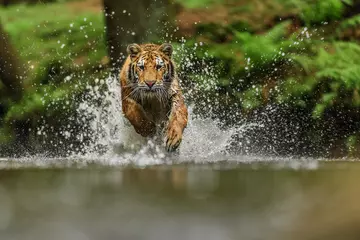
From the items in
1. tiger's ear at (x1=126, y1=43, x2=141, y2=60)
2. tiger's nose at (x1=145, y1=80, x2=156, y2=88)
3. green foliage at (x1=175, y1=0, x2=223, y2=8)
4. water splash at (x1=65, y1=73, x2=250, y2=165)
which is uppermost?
green foliage at (x1=175, y1=0, x2=223, y2=8)

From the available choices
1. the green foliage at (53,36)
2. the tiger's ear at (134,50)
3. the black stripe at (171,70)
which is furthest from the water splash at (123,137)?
the tiger's ear at (134,50)

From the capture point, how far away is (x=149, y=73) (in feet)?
16.2

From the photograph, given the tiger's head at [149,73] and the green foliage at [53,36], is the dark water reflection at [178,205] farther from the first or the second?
the green foliage at [53,36]

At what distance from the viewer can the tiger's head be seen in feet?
16.1

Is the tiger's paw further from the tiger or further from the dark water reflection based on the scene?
the dark water reflection

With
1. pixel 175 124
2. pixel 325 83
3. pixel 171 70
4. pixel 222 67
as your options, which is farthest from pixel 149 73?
pixel 325 83

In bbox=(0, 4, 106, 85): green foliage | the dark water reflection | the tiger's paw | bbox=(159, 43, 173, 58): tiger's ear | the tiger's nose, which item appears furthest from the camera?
bbox=(0, 4, 106, 85): green foliage

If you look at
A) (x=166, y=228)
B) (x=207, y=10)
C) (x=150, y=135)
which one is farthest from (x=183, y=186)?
(x=207, y=10)

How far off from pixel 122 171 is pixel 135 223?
0.64 m

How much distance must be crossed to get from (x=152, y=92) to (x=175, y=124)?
1.22 ft

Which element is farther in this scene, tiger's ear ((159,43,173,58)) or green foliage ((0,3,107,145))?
green foliage ((0,3,107,145))

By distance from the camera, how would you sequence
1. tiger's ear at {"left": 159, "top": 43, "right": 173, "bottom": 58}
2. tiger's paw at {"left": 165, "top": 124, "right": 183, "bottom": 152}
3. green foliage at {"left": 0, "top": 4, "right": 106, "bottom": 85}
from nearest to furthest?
tiger's paw at {"left": 165, "top": 124, "right": 183, "bottom": 152}
tiger's ear at {"left": 159, "top": 43, "right": 173, "bottom": 58}
green foliage at {"left": 0, "top": 4, "right": 106, "bottom": 85}

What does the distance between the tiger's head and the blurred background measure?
4.57 feet

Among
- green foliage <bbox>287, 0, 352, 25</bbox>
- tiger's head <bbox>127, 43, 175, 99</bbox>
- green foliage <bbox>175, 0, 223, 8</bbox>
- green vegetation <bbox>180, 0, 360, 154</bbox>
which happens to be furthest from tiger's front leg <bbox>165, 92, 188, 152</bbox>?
green foliage <bbox>287, 0, 352, 25</bbox>
